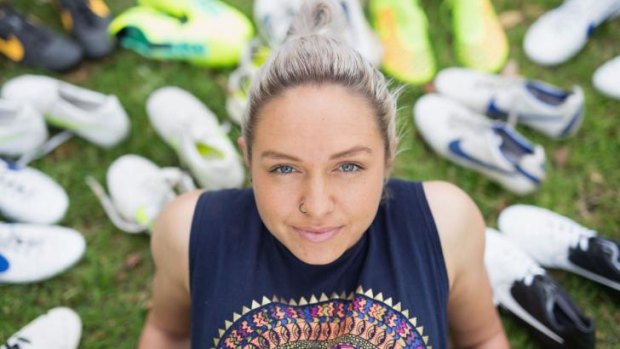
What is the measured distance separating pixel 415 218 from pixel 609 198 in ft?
6.05

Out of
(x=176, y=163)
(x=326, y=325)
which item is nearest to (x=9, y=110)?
(x=176, y=163)

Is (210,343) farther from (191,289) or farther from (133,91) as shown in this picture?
(133,91)

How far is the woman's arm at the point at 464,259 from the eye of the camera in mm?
1926

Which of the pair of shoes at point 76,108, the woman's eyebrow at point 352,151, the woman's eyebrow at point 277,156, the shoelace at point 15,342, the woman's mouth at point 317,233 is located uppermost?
the pair of shoes at point 76,108

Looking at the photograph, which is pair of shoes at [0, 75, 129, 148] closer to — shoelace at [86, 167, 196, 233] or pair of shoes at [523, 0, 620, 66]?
shoelace at [86, 167, 196, 233]

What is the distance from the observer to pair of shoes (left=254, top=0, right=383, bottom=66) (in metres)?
3.62

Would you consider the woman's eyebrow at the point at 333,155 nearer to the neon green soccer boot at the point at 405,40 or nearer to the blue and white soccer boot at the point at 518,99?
the blue and white soccer boot at the point at 518,99

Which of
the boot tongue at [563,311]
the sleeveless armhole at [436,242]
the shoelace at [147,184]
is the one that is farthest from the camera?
the shoelace at [147,184]

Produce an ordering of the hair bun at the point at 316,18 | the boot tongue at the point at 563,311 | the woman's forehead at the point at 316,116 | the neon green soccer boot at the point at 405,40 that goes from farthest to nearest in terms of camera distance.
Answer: the neon green soccer boot at the point at 405,40 → the boot tongue at the point at 563,311 → the hair bun at the point at 316,18 → the woman's forehead at the point at 316,116

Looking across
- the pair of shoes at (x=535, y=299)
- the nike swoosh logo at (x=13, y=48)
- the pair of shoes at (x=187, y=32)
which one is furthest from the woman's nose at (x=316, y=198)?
the nike swoosh logo at (x=13, y=48)

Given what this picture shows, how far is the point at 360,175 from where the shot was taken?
1.65 metres

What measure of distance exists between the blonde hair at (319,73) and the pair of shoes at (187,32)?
2.02 meters

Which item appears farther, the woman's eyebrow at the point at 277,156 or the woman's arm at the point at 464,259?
the woman's arm at the point at 464,259

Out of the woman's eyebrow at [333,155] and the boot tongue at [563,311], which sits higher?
the woman's eyebrow at [333,155]
